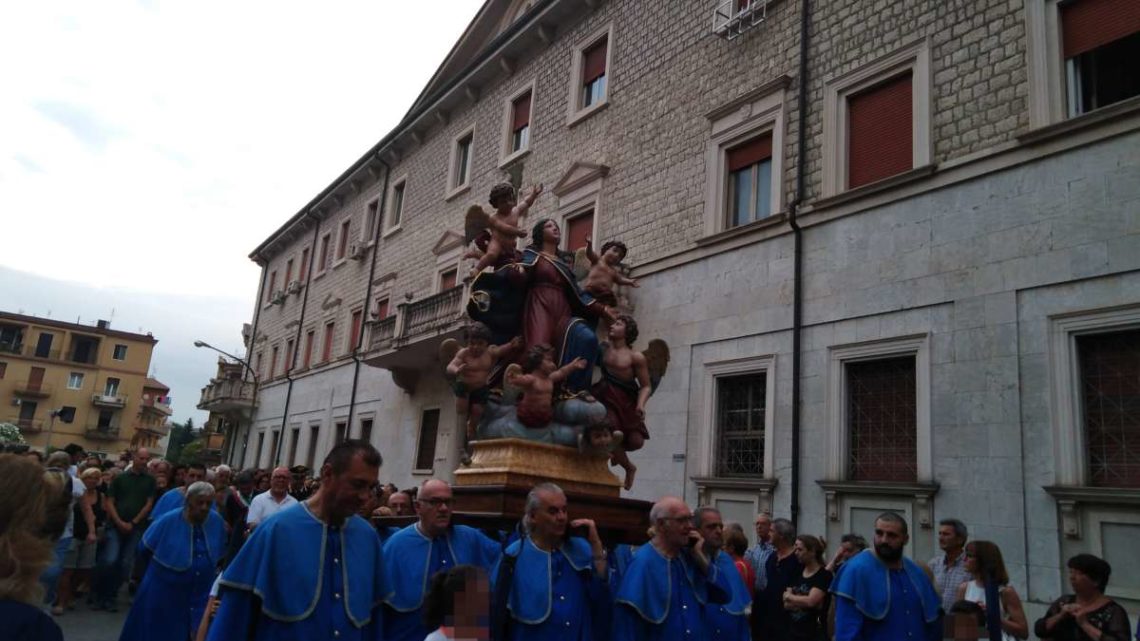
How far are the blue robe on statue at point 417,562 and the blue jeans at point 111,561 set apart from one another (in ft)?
23.6

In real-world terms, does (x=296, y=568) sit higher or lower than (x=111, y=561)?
higher

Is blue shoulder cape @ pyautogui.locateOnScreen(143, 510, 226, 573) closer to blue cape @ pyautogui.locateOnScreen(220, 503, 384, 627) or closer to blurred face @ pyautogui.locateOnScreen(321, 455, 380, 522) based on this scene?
blue cape @ pyautogui.locateOnScreen(220, 503, 384, 627)

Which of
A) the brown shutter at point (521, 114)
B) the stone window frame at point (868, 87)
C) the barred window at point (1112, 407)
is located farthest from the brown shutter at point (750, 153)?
the brown shutter at point (521, 114)

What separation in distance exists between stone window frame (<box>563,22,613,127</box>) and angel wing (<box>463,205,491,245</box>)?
10750 millimetres

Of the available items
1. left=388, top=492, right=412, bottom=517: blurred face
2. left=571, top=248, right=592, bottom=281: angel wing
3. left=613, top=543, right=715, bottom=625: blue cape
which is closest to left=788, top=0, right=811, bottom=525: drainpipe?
left=571, top=248, right=592, bottom=281: angel wing

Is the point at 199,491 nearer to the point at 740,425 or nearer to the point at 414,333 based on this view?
the point at 740,425

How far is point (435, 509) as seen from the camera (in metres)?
4.64

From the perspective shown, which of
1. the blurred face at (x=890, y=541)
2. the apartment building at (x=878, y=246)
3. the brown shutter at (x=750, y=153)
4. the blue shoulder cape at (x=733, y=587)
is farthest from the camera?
the brown shutter at (x=750, y=153)

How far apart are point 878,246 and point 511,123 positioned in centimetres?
1250

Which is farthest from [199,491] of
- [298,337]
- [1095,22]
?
[298,337]

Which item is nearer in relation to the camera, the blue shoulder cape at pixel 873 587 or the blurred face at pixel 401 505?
the blue shoulder cape at pixel 873 587

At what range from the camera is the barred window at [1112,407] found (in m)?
8.52

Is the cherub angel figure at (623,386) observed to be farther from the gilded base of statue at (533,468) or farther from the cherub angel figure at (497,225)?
the cherub angel figure at (497,225)

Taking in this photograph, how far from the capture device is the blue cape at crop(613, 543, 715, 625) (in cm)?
435
